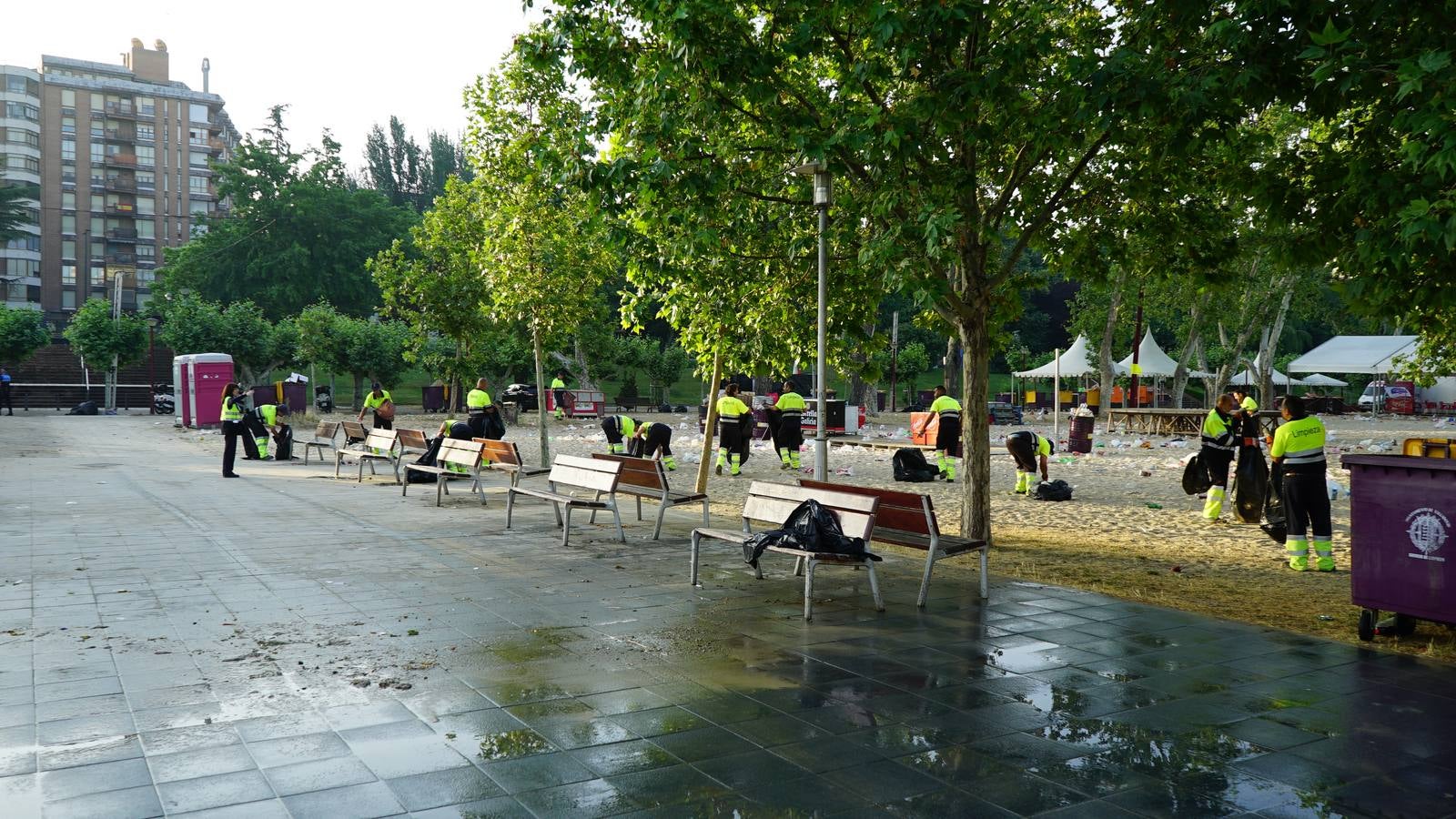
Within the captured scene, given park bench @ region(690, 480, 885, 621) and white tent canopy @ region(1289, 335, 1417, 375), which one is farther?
white tent canopy @ region(1289, 335, 1417, 375)

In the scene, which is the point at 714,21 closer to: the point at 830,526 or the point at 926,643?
the point at 830,526

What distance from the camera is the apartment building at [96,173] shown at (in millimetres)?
79438

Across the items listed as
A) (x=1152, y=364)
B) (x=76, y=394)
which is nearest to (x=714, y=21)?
(x=1152, y=364)

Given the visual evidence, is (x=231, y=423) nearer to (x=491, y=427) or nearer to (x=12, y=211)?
(x=491, y=427)

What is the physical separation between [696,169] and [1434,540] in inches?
245

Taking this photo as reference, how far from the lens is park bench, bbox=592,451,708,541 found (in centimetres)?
1065

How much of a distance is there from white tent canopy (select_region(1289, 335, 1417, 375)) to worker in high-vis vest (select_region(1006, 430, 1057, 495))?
32683 millimetres

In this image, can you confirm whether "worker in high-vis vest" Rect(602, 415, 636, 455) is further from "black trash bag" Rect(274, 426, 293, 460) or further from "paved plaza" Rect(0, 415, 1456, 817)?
"paved plaza" Rect(0, 415, 1456, 817)

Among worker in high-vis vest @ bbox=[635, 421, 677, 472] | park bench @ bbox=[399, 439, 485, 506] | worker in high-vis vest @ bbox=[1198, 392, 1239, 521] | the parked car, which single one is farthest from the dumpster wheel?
the parked car

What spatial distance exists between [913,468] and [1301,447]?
8.99 m

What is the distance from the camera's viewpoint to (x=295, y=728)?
4.71 m

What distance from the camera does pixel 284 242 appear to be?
61844mm

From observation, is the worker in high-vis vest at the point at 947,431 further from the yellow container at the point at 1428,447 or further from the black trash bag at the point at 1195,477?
the yellow container at the point at 1428,447

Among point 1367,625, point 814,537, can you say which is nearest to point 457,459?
point 814,537
